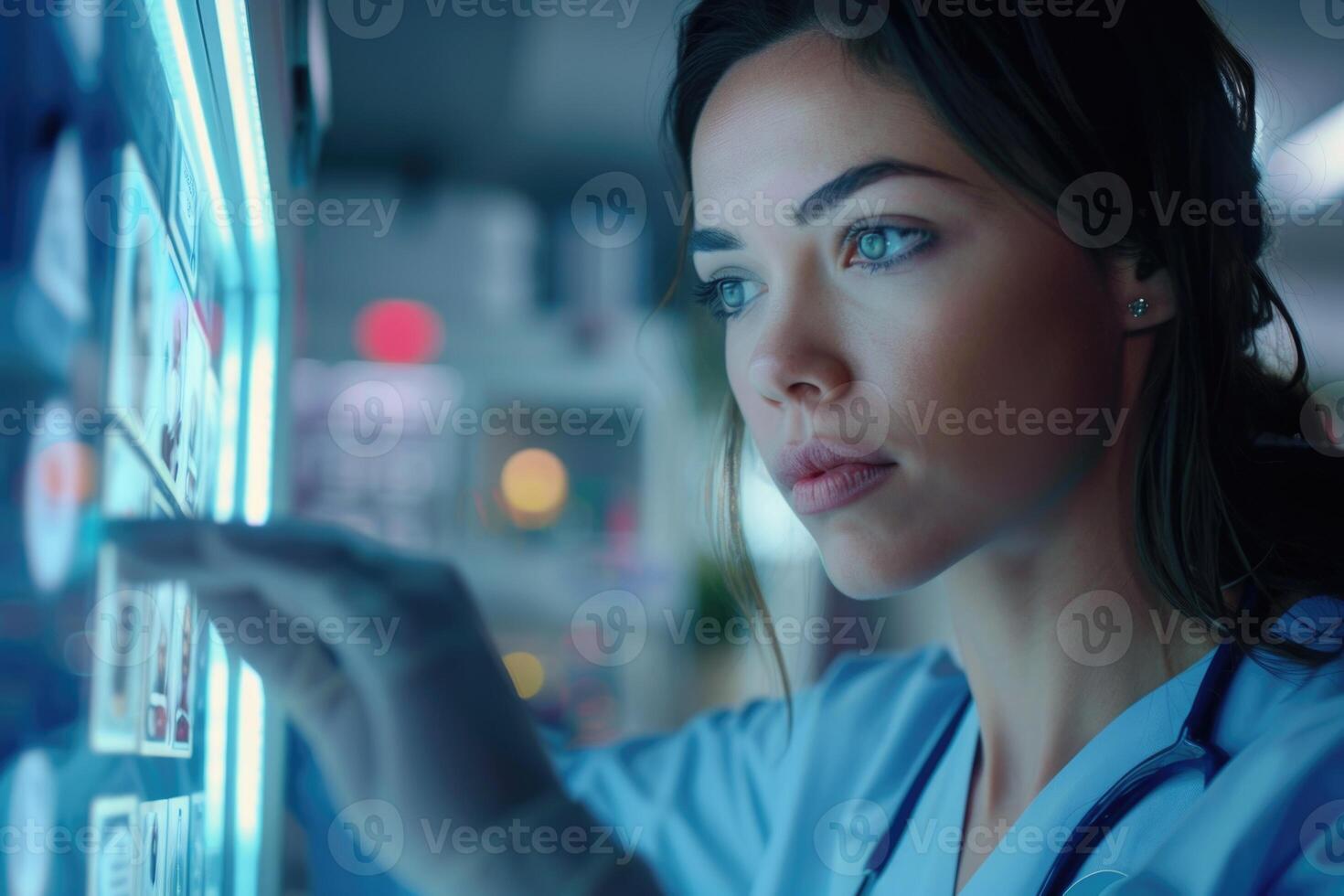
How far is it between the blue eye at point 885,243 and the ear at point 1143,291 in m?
0.11

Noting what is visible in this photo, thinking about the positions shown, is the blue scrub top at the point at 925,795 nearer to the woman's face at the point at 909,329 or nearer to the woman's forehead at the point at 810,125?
the woman's face at the point at 909,329

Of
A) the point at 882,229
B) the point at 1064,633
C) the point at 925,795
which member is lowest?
the point at 925,795

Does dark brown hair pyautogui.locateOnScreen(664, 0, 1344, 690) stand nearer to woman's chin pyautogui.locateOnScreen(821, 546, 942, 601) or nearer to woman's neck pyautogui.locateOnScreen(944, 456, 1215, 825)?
woman's neck pyautogui.locateOnScreen(944, 456, 1215, 825)

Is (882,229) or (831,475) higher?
(882,229)

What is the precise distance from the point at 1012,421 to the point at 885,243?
118mm

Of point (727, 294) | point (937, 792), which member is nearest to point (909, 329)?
point (727, 294)

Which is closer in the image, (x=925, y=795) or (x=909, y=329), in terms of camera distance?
(x=909, y=329)

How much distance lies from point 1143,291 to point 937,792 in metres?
0.34

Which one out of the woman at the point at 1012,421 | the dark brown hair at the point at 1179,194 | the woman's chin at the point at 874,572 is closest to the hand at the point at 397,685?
the woman at the point at 1012,421

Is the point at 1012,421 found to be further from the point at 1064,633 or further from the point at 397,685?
the point at 397,685

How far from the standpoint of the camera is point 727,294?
0.66 metres

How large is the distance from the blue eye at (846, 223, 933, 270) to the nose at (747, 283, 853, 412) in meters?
0.03

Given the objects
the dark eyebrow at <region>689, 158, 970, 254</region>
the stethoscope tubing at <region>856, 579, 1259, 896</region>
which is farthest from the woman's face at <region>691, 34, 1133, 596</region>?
the stethoscope tubing at <region>856, 579, 1259, 896</region>

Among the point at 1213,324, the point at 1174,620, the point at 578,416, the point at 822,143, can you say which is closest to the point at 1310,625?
the point at 1174,620
